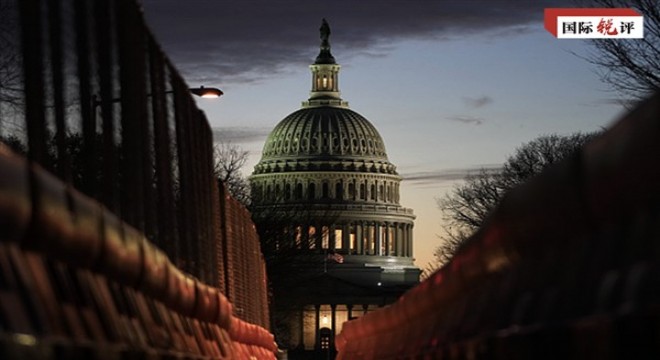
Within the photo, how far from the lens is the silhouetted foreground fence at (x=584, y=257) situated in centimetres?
370

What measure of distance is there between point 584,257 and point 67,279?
1378mm

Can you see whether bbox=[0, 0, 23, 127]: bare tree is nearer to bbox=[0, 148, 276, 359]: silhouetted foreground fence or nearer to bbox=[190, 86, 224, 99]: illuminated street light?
bbox=[0, 148, 276, 359]: silhouetted foreground fence

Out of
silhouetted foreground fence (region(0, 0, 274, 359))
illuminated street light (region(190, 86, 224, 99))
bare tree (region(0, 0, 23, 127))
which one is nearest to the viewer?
silhouetted foreground fence (region(0, 0, 274, 359))

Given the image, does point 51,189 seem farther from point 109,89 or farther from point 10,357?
point 109,89

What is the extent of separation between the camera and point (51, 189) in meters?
4.70

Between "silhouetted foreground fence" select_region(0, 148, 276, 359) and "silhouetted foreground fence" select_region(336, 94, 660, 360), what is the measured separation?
3.72 ft

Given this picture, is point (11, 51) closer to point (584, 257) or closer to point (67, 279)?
point (67, 279)

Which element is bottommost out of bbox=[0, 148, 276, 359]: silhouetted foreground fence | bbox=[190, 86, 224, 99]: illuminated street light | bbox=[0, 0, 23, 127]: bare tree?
bbox=[0, 148, 276, 359]: silhouetted foreground fence

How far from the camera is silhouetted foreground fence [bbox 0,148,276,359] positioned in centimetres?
378

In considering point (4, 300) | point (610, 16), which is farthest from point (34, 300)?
point (610, 16)

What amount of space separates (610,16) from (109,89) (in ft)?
132

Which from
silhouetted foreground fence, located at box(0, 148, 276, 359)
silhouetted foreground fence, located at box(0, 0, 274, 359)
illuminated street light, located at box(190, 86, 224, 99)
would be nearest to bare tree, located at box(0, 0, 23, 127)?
silhouetted foreground fence, located at box(0, 0, 274, 359)

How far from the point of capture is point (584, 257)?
4676mm

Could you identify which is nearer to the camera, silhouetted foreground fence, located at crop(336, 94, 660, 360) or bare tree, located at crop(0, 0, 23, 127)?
silhouetted foreground fence, located at crop(336, 94, 660, 360)
